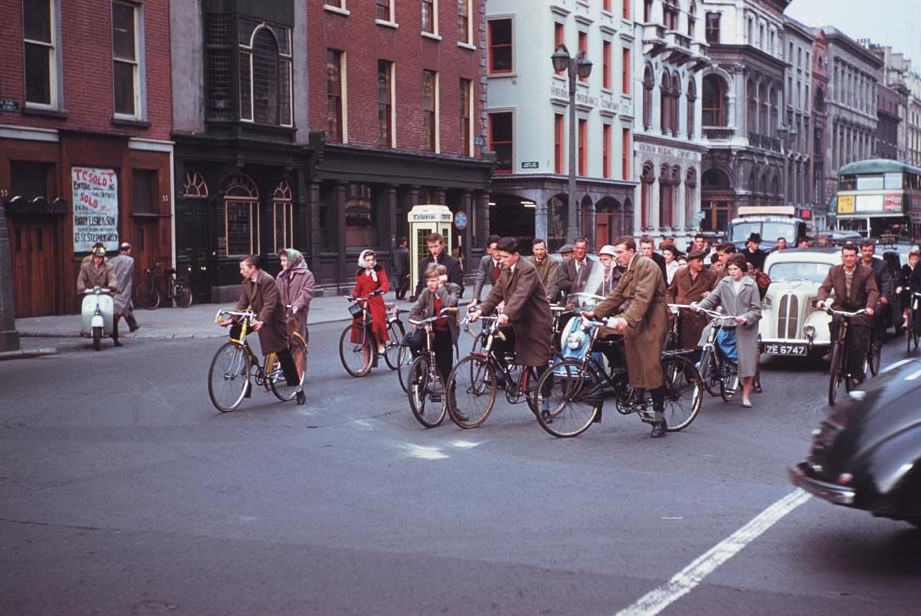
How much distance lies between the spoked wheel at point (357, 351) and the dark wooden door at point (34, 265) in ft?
38.8

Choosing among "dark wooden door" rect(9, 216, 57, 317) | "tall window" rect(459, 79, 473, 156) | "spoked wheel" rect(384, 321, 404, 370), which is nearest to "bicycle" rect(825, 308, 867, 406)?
"spoked wheel" rect(384, 321, 404, 370)

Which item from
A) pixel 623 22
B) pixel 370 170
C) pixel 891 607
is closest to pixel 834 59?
pixel 623 22

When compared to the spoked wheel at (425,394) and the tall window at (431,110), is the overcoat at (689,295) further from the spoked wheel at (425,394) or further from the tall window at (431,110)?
the tall window at (431,110)

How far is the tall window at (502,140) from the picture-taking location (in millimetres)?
49531

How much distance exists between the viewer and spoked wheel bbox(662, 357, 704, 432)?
38.9 feet

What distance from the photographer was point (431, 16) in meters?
41.3

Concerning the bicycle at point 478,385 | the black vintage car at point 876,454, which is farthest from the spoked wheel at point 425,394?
the black vintage car at point 876,454

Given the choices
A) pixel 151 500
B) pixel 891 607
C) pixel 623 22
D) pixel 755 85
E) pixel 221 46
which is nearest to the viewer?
pixel 891 607

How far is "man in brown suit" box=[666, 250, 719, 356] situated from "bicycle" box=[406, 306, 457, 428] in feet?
12.8

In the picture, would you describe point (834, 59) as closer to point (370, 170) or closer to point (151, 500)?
point (370, 170)

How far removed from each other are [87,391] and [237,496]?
21.4 feet

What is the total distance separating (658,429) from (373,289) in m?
5.88

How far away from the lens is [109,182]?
27953 millimetres

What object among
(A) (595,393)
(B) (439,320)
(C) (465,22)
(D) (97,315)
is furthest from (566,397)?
(C) (465,22)
